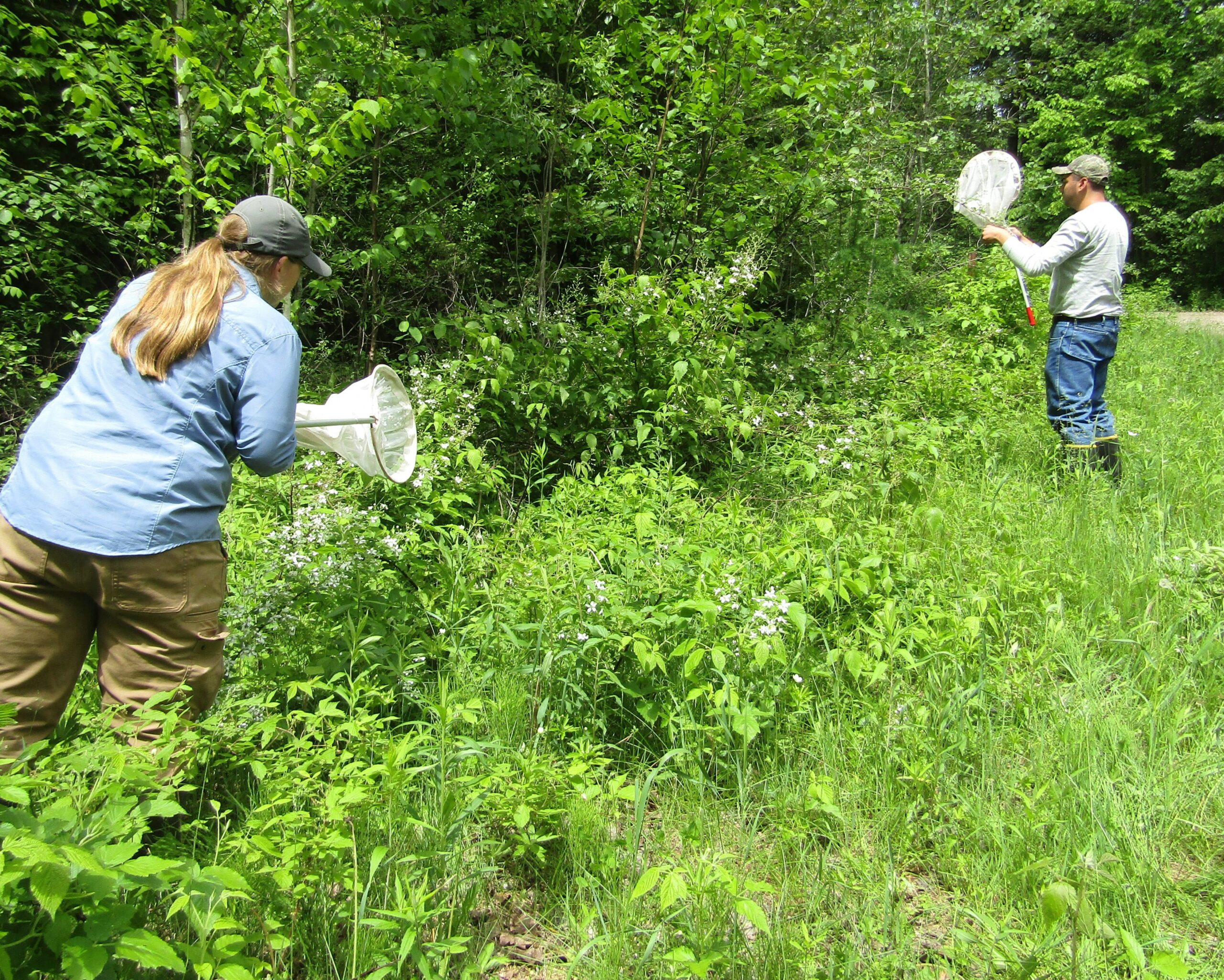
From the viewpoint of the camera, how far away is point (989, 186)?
498cm

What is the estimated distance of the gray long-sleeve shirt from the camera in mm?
4172

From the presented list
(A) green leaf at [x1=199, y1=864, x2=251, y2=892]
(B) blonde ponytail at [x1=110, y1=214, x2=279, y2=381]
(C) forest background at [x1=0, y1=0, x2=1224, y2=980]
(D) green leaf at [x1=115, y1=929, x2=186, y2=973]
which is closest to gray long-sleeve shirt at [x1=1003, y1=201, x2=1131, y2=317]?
(C) forest background at [x1=0, y1=0, x2=1224, y2=980]

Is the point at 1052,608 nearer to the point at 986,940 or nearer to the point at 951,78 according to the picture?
the point at 986,940

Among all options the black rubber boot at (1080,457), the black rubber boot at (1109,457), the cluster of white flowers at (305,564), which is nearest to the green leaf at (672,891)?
the cluster of white flowers at (305,564)

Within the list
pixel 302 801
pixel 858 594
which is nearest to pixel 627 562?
pixel 858 594

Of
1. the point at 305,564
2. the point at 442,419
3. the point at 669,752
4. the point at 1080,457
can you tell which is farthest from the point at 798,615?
the point at 1080,457

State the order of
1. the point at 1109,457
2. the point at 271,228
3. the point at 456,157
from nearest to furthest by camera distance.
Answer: the point at 271,228 < the point at 1109,457 < the point at 456,157

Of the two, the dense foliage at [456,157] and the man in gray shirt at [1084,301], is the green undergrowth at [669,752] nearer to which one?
the man in gray shirt at [1084,301]

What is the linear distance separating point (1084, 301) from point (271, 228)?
405 cm

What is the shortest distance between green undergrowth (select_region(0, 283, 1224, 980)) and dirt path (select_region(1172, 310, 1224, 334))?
9.22 metres

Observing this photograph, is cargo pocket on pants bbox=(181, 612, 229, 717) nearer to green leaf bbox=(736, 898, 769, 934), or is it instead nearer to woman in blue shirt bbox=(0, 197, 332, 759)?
woman in blue shirt bbox=(0, 197, 332, 759)

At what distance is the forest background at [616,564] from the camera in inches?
69.1

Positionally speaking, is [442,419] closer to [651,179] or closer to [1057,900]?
[651,179]

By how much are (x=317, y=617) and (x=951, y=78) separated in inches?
420
